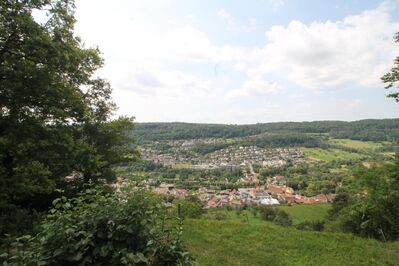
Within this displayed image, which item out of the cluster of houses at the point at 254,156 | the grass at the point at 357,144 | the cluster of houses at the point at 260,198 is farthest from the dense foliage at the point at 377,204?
the grass at the point at 357,144

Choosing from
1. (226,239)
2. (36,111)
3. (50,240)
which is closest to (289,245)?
(226,239)

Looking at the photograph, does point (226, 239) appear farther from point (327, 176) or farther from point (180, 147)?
point (180, 147)

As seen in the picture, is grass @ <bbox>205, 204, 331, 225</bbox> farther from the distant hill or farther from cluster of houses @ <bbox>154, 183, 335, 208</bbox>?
the distant hill

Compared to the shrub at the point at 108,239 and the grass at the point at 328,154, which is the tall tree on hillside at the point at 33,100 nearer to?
the shrub at the point at 108,239

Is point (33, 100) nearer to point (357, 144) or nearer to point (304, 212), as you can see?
point (304, 212)

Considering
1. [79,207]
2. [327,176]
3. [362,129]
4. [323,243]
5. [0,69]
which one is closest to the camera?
[79,207]

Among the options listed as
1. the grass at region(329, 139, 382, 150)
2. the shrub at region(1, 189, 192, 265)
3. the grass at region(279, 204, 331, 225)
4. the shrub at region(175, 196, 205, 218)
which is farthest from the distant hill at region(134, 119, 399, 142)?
the shrub at region(1, 189, 192, 265)
